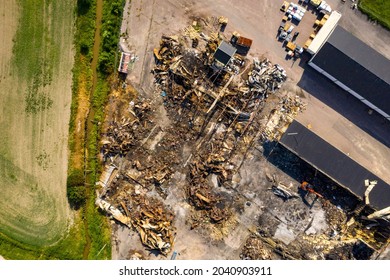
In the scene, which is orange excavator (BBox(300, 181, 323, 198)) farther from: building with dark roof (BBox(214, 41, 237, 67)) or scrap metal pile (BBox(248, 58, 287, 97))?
building with dark roof (BBox(214, 41, 237, 67))

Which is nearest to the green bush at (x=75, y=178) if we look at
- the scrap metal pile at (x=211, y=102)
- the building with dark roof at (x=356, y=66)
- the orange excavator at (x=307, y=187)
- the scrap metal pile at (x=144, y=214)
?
the scrap metal pile at (x=144, y=214)

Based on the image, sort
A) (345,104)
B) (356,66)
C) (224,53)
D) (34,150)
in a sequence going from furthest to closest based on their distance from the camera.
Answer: (34,150), (345,104), (224,53), (356,66)

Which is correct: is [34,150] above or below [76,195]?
above

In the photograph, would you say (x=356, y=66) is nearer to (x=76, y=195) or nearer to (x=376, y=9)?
(x=376, y=9)

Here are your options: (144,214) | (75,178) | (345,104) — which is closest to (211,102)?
(144,214)

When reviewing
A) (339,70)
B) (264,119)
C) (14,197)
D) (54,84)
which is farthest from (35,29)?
(339,70)

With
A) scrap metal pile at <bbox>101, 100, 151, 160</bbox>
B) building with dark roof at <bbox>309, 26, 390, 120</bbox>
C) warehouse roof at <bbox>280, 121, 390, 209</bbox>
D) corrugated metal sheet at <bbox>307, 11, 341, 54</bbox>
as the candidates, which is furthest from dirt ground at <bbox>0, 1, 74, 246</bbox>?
building with dark roof at <bbox>309, 26, 390, 120</bbox>

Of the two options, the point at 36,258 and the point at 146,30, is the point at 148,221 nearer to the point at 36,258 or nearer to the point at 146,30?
the point at 36,258
